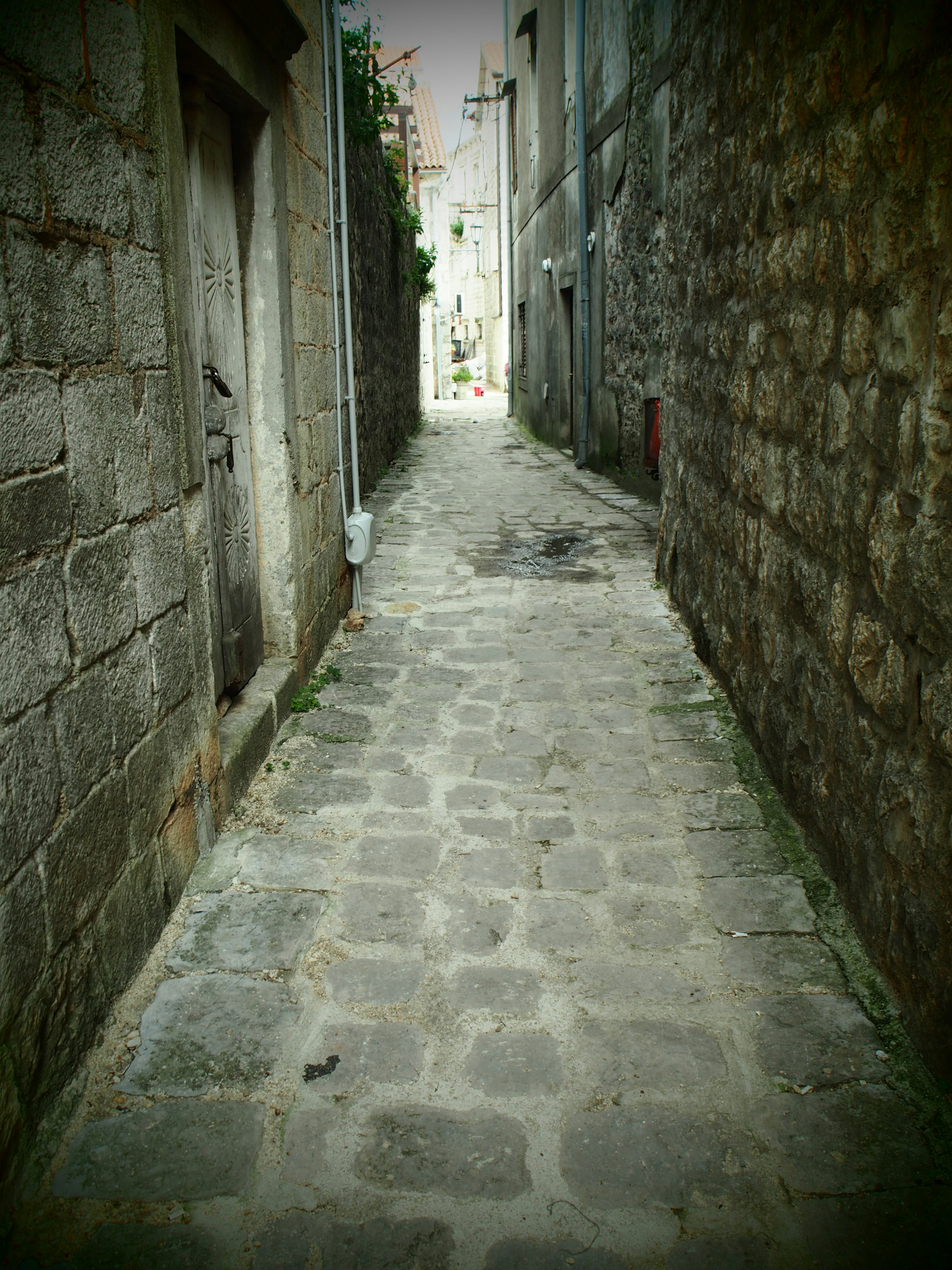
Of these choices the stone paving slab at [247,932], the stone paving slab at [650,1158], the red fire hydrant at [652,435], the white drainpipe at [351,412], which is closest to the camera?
the stone paving slab at [650,1158]

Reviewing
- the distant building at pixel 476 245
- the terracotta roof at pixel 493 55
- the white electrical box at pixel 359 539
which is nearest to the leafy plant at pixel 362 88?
the white electrical box at pixel 359 539

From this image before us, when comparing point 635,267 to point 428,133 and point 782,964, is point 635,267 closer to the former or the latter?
point 782,964

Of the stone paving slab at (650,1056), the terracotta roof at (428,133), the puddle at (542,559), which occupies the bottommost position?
the stone paving slab at (650,1056)

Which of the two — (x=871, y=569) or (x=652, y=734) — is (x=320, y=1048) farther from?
(x=652, y=734)

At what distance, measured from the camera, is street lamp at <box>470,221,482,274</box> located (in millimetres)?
36188

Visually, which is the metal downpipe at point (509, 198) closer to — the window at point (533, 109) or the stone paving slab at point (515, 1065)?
the window at point (533, 109)

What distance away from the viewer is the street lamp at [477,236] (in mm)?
36188

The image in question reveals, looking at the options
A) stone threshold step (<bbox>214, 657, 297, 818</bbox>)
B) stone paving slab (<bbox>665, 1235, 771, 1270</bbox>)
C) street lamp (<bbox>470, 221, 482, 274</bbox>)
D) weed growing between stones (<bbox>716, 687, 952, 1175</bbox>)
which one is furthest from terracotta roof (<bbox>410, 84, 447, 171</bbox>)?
stone paving slab (<bbox>665, 1235, 771, 1270</bbox>)

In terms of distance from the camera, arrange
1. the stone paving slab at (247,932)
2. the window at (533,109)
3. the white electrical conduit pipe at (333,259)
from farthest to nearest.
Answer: the window at (533,109) < the white electrical conduit pipe at (333,259) < the stone paving slab at (247,932)

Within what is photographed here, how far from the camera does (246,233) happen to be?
3.51 metres

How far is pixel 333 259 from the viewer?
15.3 ft

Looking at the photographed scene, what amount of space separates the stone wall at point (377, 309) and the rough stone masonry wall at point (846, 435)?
2.48 metres

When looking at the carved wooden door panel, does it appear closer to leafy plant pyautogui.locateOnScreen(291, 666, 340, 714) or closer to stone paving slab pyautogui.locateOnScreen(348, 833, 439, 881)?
leafy plant pyautogui.locateOnScreen(291, 666, 340, 714)

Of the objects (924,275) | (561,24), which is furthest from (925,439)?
(561,24)
